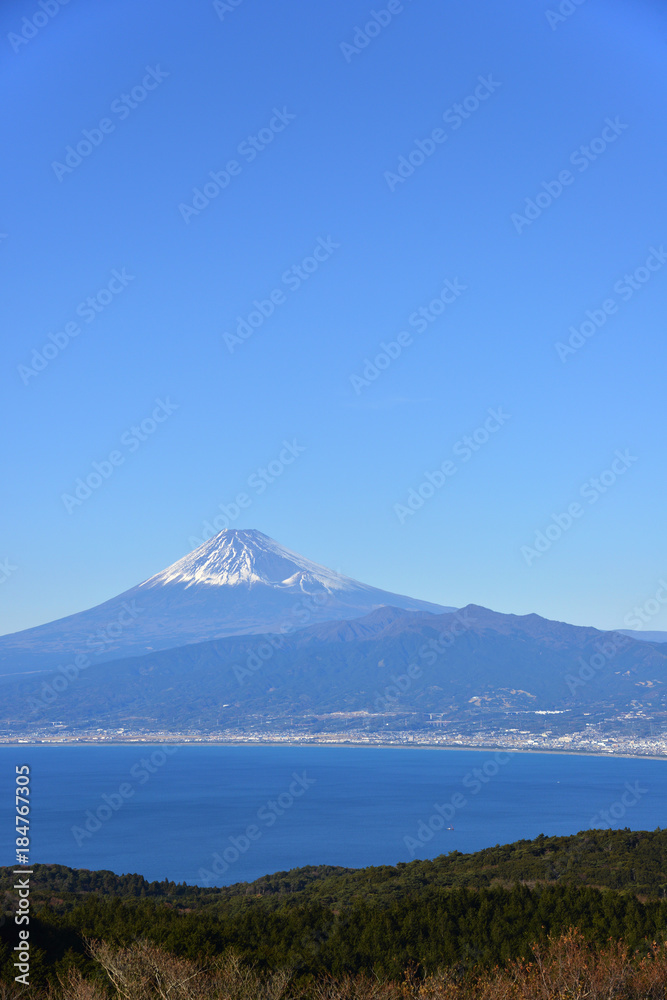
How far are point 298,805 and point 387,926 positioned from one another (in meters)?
76.3

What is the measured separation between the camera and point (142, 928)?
754 inches

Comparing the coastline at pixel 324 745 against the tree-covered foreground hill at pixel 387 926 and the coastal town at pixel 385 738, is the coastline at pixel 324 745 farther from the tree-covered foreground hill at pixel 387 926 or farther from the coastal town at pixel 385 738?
the tree-covered foreground hill at pixel 387 926

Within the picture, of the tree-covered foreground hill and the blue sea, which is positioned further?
the blue sea

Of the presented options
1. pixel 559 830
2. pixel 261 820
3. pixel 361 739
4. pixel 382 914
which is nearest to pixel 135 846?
pixel 261 820
